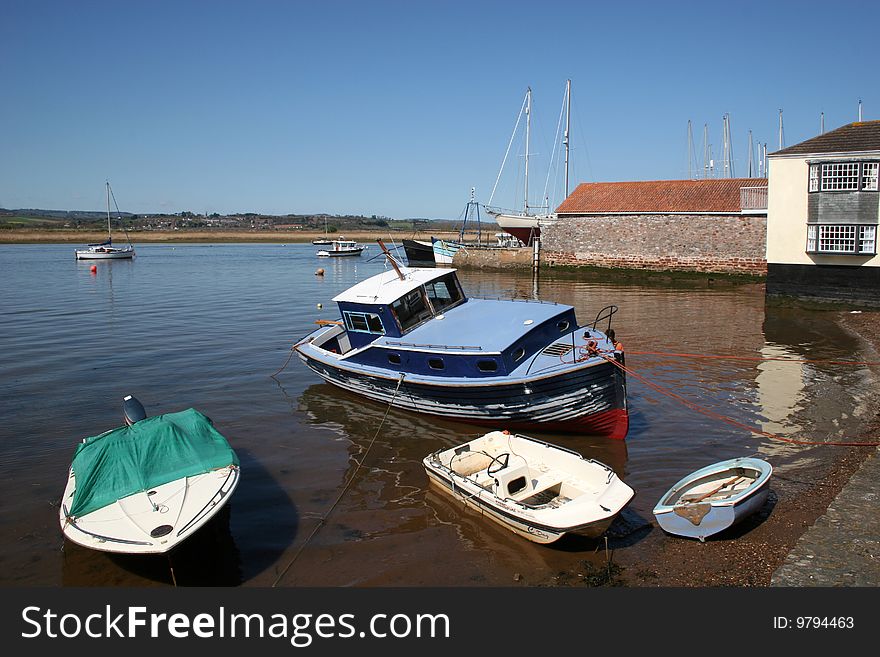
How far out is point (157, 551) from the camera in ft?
25.3

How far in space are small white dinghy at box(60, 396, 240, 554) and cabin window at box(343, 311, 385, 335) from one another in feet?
18.1

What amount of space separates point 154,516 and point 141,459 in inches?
49.6

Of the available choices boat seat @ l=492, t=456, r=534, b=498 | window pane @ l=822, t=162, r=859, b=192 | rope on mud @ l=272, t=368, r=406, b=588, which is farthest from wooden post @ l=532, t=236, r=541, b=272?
boat seat @ l=492, t=456, r=534, b=498

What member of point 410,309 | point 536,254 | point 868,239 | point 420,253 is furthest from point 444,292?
point 420,253

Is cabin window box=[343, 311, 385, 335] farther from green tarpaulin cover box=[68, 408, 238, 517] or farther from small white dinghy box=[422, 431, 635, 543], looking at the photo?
green tarpaulin cover box=[68, 408, 238, 517]

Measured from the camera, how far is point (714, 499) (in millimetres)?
8820

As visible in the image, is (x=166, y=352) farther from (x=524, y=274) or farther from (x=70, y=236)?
(x=70, y=236)

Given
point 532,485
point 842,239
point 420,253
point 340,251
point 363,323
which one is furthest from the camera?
point 340,251

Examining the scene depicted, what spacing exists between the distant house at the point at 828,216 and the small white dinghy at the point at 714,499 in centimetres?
2212

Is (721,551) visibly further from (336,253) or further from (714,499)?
(336,253)

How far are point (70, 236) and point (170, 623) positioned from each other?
13089 cm

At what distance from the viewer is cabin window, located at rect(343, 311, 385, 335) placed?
1537cm

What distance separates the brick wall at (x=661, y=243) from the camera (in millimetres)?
38219

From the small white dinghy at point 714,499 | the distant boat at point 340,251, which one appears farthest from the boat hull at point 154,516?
the distant boat at point 340,251
